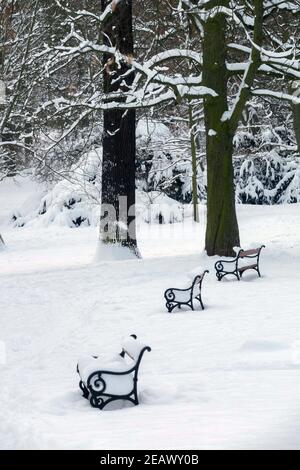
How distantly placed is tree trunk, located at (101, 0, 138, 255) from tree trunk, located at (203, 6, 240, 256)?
1.86 m

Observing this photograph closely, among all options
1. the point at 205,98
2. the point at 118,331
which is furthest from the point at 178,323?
the point at 205,98

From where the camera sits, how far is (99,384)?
670 cm

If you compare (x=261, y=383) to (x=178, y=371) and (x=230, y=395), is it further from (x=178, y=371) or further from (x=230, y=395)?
(x=178, y=371)

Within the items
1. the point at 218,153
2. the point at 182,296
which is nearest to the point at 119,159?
the point at 218,153

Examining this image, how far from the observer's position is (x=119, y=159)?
1706 centimetres

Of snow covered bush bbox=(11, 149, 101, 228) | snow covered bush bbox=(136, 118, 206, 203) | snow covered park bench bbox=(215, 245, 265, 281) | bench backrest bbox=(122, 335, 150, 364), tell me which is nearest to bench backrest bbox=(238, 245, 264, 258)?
snow covered park bench bbox=(215, 245, 265, 281)

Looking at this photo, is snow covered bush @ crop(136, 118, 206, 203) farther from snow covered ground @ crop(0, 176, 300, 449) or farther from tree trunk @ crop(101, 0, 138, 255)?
snow covered ground @ crop(0, 176, 300, 449)

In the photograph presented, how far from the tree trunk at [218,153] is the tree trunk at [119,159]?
6.11 ft

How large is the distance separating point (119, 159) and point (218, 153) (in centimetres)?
233

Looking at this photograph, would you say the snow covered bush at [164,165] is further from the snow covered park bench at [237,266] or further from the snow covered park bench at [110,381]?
the snow covered park bench at [110,381]

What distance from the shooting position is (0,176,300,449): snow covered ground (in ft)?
18.9

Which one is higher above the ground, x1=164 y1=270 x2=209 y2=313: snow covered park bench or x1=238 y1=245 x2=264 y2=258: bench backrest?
x1=238 y1=245 x2=264 y2=258: bench backrest

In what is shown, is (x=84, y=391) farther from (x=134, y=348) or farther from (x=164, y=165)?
(x=164, y=165)

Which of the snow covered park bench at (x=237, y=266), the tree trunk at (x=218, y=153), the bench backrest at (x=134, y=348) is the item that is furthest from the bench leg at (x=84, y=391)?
the tree trunk at (x=218, y=153)
